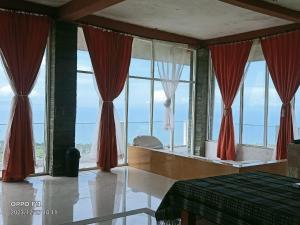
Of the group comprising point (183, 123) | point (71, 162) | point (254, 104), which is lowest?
point (71, 162)

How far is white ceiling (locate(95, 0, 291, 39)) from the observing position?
5.46 meters

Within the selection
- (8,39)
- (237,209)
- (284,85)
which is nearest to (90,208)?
(237,209)

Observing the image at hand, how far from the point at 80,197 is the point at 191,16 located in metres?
3.69

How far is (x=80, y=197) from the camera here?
462 cm

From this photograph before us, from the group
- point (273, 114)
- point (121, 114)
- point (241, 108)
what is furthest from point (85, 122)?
point (273, 114)

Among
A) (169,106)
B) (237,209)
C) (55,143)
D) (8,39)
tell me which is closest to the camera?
(237,209)

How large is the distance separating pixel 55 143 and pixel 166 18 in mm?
3059

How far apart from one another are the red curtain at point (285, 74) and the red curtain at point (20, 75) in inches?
175

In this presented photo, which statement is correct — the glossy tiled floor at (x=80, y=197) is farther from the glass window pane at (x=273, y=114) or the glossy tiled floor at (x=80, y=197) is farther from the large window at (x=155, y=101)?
the glass window pane at (x=273, y=114)

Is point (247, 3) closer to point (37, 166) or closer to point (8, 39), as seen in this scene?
point (8, 39)

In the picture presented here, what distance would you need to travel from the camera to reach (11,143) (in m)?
5.41

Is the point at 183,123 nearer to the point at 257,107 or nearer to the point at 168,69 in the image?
the point at 168,69

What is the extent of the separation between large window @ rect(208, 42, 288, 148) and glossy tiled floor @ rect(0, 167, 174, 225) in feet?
8.45

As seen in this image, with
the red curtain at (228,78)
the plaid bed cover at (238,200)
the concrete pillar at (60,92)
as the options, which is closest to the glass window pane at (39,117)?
the concrete pillar at (60,92)
